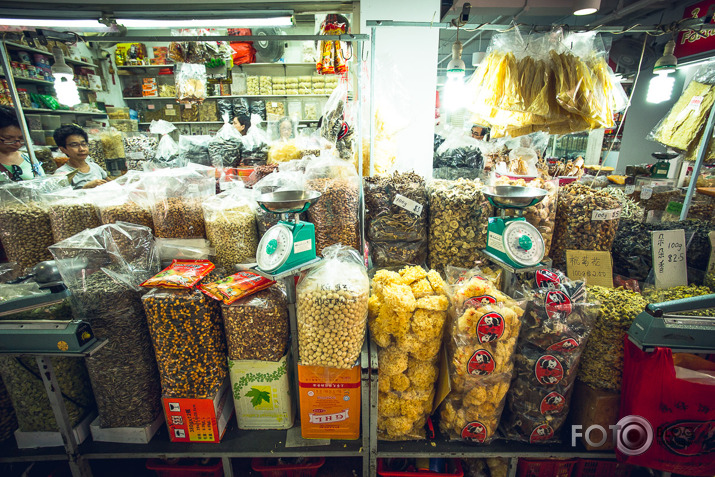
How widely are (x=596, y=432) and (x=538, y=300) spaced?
→ 65cm

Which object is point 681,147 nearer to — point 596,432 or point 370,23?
point 596,432

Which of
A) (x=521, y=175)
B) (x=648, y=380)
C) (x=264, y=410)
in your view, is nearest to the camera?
(x=648, y=380)

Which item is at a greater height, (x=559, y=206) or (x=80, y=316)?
(x=559, y=206)

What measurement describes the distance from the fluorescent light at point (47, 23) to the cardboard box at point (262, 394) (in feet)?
5.85

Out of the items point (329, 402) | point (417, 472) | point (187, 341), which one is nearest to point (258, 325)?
point (187, 341)

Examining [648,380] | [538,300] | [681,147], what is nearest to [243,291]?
[538,300]

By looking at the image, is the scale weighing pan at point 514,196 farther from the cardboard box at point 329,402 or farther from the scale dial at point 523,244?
the cardboard box at point 329,402

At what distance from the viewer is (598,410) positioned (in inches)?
53.8

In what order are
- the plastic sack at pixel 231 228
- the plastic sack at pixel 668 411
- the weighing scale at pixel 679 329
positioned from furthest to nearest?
1. the plastic sack at pixel 231 228
2. the plastic sack at pixel 668 411
3. the weighing scale at pixel 679 329

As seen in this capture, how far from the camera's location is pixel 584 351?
4.60ft

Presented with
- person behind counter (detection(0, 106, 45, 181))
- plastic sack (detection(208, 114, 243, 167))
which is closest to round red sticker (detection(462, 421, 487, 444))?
plastic sack (detection(208, 114, 243, 167))

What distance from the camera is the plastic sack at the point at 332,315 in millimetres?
1230

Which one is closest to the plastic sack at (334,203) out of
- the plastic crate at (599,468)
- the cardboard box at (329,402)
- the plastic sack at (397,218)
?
the plastic sack at (397,218)

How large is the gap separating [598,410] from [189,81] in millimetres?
4211
